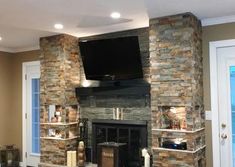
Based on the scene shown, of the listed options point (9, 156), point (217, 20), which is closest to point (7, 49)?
point (9, 156)

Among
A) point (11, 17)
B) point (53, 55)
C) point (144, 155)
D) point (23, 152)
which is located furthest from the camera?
point (23, 152)

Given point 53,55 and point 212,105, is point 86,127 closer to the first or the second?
point 53,55

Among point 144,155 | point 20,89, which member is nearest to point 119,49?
point 144,155

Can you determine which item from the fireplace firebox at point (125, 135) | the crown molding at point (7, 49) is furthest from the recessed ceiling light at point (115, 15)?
the crown molding at point (7, 49)

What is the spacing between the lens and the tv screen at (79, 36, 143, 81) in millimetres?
4391

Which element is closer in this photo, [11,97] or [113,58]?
[113,58]

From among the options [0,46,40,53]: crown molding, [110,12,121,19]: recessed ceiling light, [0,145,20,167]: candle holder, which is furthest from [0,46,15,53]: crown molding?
[110,12,121,19]: recessed ceiling light

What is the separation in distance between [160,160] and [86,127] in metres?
1.69

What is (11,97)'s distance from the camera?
652cm

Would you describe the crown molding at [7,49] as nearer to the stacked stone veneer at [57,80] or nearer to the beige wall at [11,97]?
the beige wall at [11,97]

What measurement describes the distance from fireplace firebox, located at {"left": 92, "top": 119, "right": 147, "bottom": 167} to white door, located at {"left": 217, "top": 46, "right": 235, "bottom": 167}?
1.16 m

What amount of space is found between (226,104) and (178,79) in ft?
2.66

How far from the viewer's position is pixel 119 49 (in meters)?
4.44

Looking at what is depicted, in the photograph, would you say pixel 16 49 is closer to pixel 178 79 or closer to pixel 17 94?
pixel 17 94
